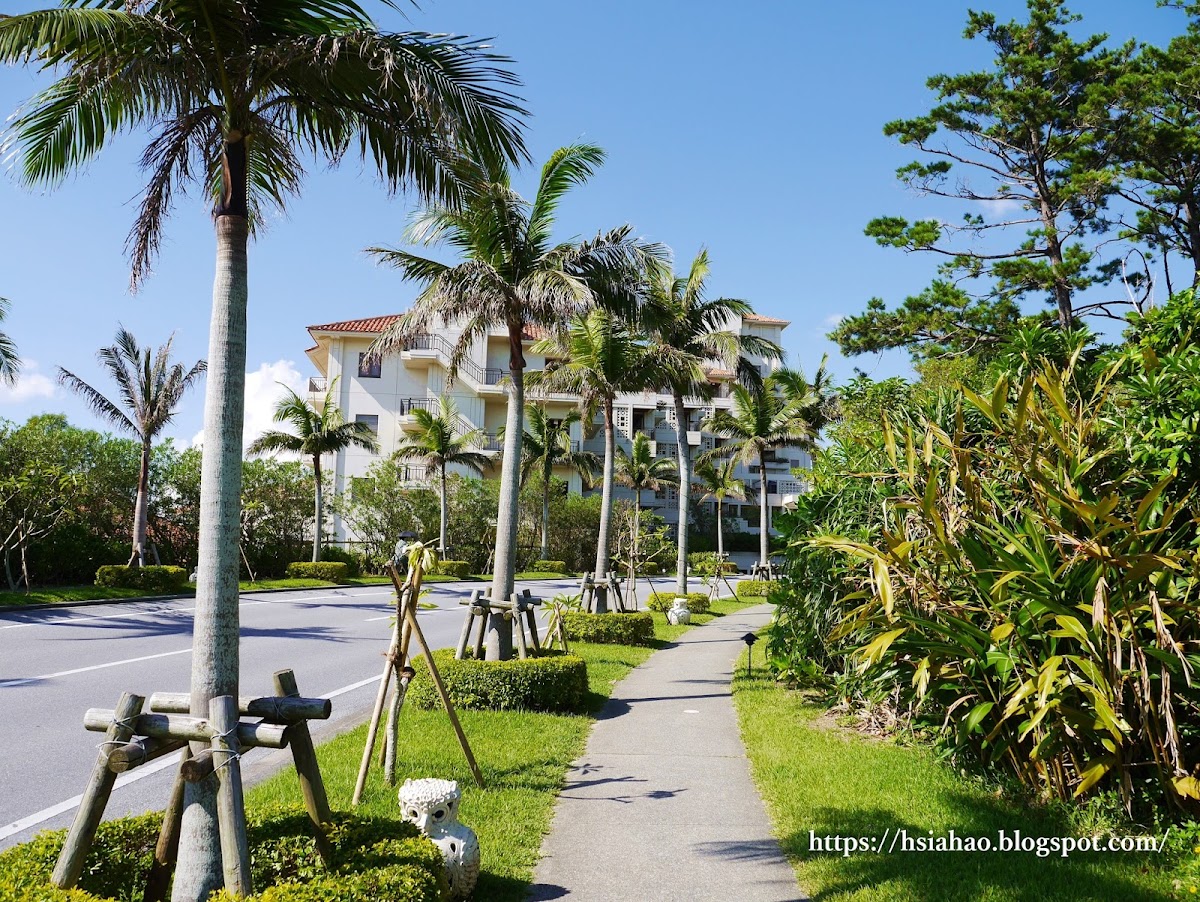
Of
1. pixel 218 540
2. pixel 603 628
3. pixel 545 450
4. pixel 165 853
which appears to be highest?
pixel 545 450

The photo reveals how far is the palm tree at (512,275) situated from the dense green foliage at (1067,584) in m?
5.42

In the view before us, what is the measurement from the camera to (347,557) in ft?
128

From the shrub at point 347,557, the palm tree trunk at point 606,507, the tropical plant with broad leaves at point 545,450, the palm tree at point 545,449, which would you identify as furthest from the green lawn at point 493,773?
the palm tree at point 545,449

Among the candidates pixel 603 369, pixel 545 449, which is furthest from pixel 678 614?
pixel 545 449

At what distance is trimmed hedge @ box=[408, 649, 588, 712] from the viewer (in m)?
9.52

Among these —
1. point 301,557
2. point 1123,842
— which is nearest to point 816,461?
point 1123,842

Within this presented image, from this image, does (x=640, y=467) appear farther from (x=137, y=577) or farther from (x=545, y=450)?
(x=137, y=577)

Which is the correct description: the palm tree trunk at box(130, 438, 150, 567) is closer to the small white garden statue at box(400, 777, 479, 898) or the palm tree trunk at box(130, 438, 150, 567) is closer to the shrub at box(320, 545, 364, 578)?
the shrub at box(320, 545, 364, 578)

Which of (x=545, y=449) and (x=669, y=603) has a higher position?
(x=545, y=449)

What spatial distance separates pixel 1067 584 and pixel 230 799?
16.3 feet

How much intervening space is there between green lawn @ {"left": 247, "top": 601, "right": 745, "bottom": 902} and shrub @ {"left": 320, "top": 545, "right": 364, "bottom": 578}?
30666 mm

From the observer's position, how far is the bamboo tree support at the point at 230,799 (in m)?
3.61

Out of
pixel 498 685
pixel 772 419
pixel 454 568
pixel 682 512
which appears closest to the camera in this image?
pixel 498 685

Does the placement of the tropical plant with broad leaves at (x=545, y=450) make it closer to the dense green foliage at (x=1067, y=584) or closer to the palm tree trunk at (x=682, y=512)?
the palm tree trunk at (x=682, y=512)
